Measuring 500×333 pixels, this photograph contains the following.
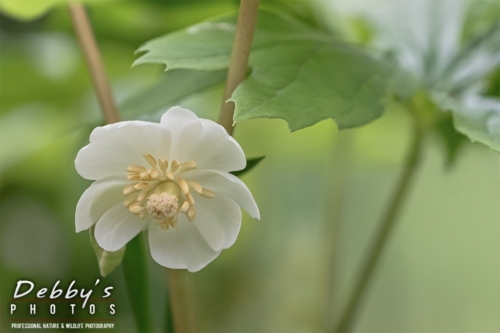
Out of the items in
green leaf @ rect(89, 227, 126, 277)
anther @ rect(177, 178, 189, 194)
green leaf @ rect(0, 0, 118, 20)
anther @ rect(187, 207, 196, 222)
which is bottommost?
green leaf @ rect(89, 227, 126, 277)

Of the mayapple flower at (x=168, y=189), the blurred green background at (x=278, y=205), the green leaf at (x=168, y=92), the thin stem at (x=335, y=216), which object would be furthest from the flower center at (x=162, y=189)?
the thin stem at (x=335, y=216)

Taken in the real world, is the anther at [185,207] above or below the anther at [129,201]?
below

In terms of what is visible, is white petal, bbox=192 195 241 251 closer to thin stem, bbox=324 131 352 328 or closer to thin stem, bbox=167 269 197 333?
thin stem, bbox=167 269 197 333

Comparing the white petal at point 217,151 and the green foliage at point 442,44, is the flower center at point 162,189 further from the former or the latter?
the green foliage at point 442,44

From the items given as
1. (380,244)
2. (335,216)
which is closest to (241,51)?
(380,244)

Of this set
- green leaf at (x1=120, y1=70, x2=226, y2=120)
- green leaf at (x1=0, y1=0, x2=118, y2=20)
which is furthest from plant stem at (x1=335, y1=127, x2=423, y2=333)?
green leaf at (x1=0, y1=0, x2=118, y2=20)

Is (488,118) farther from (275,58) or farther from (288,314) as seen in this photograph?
(288,314)

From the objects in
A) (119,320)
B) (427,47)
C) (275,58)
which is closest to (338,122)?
(275,58)

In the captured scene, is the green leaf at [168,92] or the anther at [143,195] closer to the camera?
the anther at [143,195]
